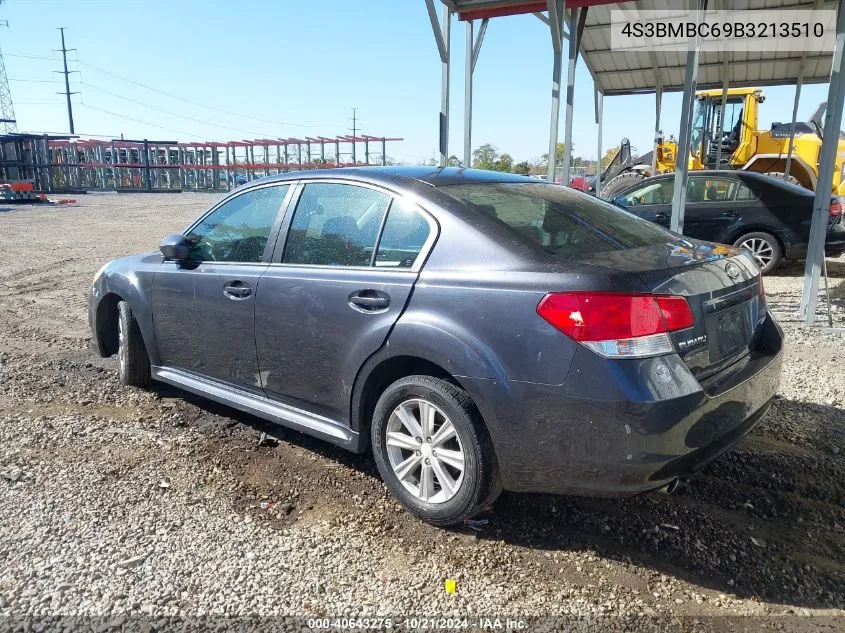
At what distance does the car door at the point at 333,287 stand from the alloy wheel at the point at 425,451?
1.03ft

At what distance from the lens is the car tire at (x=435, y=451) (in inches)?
103

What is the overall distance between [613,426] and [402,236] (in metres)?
1.30

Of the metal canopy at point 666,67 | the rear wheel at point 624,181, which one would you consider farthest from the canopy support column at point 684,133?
the rear wheel at point 624,181

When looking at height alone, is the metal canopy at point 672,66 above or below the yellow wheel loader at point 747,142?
above

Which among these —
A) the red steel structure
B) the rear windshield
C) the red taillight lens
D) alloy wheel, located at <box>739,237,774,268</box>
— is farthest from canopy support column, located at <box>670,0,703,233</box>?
the red steel structure

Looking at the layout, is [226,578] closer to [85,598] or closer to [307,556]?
[307,556]

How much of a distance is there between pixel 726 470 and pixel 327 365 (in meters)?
2.16

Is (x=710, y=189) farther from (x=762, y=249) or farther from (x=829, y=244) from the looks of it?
(x=829, y=244)

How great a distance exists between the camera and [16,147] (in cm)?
3572

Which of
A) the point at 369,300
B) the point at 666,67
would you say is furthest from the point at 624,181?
the point at 369,300

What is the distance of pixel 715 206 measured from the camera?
9070mm

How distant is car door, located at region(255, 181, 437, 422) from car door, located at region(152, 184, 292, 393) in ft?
0.41

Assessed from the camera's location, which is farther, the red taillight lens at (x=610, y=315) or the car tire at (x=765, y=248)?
the car tire at (x=765, y=248)

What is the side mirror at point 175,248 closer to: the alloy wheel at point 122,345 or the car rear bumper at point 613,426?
the alloy wheel at point 122,345
